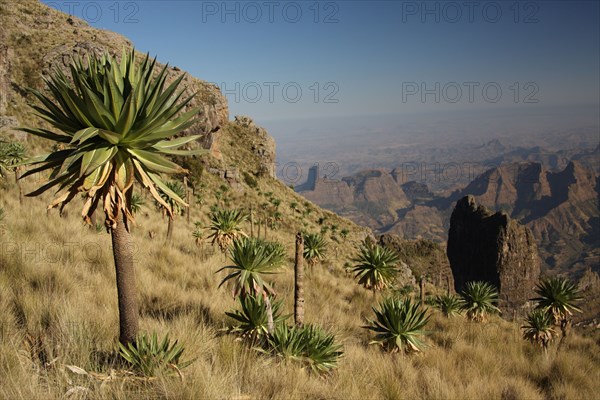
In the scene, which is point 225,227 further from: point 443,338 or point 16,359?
point 16,359

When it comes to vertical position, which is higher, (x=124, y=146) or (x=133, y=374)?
(x=124, y=146)

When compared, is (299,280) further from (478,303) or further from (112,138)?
(478,303)

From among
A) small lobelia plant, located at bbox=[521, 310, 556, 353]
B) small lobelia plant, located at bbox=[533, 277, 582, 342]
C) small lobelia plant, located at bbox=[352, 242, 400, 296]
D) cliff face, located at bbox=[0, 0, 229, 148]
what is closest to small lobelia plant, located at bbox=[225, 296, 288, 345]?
small lobelia plant, located at bbox=[352, 242, 400, 296]

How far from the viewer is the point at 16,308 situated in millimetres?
5812

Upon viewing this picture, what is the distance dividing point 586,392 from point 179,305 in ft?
30.5

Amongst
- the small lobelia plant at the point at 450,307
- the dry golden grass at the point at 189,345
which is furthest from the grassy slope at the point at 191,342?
the small lobelia plant at the point at 450,307

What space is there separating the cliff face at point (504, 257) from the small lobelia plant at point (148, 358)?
79.1m

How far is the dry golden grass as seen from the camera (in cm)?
384

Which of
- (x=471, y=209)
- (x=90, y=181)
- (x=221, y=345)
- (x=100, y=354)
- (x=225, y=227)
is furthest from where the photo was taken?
(x=471, y=209)

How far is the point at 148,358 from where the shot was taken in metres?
4.05

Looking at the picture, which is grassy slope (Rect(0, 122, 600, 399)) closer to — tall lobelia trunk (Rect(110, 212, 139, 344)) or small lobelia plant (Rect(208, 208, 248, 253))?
tall lobelia trunk (Rect(110, 212, 139, 344))

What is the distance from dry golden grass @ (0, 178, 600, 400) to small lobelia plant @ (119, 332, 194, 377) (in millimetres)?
161

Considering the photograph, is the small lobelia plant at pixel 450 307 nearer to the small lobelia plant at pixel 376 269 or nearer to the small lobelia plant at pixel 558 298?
the small lobelia plant at pixel 558 298

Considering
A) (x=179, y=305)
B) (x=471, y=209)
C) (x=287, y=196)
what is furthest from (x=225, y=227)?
(x=471, y=209)
